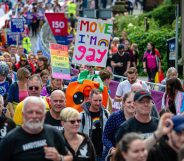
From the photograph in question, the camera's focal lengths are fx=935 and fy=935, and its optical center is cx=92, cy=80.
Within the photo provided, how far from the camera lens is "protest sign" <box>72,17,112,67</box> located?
17.0 metres

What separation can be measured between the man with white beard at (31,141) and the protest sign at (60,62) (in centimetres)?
743

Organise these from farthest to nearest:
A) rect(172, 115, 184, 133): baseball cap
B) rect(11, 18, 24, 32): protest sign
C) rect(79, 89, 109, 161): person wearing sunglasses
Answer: rect(11, 18, 24, 32): protest sign < rect(79, 89, 109, 161): person wearing sunglasses < rect(172, 115, 184, 133): baseball cap

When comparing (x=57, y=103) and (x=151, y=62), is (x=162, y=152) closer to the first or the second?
(x=57, y=103)

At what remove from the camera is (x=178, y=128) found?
9086 millimetres

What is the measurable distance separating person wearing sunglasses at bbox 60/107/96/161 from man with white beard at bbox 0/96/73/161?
93 cm

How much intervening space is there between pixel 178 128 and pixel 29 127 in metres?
1.48

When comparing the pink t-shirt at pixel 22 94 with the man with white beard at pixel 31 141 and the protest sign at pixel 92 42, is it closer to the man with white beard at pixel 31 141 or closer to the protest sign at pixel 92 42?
the protest sign at pixel 92 42

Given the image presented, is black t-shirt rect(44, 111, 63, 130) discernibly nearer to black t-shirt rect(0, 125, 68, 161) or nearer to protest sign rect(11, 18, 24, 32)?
black t-shirt rect(0, 125, 68, 161)

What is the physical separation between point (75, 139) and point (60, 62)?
776 cm

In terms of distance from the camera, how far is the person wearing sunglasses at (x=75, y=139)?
10.4m

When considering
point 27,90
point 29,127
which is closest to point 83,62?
point 27,90

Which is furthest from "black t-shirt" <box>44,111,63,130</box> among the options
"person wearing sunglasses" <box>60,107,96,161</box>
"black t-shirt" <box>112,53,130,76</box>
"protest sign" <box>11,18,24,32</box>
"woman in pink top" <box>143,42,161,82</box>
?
"protest sign" <box>11,18,24,32</box>

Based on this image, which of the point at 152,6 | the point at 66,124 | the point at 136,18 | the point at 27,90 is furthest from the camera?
the point at 152,6

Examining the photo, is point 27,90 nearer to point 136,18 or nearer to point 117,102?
point 117,102
